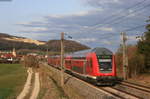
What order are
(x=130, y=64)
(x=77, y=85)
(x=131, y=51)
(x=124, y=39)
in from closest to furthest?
(x=77, y=85), (x=124, y=39), (x=130, y=64), (x=131, y=51)

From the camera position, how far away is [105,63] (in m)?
32.0

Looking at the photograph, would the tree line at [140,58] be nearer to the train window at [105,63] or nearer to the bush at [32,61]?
Result: the train window at [105,63]

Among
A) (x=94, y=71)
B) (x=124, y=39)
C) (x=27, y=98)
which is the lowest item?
(x=27, y=98)

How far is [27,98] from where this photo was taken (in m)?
28.6

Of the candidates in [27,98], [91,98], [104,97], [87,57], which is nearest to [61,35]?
[87,57]

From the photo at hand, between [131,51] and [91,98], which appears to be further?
[131,51]

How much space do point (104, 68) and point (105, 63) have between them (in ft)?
1.64

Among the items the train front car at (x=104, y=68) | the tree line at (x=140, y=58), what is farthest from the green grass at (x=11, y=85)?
the tree line at (x=140, y=58)

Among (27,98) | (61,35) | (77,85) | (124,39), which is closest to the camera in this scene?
(27,98)

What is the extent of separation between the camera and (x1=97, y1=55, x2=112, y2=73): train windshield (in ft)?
104

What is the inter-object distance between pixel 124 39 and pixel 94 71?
13.9m

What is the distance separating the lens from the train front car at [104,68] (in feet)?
103

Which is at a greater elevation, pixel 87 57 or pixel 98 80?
pixel 87 57

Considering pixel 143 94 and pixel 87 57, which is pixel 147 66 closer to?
pixel 87 57
